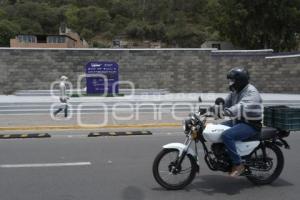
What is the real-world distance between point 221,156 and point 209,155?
171mm

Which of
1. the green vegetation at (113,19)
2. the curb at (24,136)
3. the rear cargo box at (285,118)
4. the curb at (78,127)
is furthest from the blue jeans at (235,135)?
the green vegetation at (113,19)

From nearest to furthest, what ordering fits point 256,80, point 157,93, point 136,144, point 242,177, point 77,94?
point 242,177 < point 136,144 < point 77,94 < point 157,93 < point 256,80

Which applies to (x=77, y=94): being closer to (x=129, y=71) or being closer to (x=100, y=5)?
(x=129, y=71)

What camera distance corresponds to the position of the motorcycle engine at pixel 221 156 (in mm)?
6363

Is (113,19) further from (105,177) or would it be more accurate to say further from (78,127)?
(105,177)

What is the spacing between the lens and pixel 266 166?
6629mm

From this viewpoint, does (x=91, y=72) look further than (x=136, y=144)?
Yes

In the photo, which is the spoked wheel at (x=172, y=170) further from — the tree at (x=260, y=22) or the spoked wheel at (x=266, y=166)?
the tree at (x=260, y=22)

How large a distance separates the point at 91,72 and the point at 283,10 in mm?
24984

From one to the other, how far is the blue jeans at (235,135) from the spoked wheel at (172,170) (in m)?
0.51

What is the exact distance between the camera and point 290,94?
2495 cm

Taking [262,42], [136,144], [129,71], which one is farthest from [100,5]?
[136,144]

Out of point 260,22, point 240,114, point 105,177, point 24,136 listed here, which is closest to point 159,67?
point 24,136

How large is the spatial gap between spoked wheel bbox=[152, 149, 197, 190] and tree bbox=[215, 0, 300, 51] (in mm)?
36167
